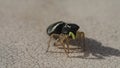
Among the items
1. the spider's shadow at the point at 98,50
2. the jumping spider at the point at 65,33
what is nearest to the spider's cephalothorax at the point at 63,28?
the jumping spider at the point at 65,33

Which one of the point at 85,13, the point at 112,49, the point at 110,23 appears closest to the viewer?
the point at 112,49

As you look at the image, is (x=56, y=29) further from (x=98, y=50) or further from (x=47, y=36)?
(x=98, y=50)

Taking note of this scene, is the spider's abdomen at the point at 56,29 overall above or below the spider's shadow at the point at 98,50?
above

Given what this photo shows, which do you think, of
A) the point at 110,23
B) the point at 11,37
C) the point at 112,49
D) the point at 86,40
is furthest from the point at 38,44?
the point at 110,23

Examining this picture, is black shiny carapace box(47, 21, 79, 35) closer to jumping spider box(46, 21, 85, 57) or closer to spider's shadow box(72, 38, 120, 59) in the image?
jumping spider box(46, 21, 85, 57)

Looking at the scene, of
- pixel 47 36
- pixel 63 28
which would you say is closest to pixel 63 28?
pixel 63 28

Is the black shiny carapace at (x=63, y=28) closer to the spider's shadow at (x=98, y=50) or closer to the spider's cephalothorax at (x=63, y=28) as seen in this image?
the spider's cephalothorax at (x=63, y=28)

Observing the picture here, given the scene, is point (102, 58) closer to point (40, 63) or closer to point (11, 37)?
point (40, 63)
